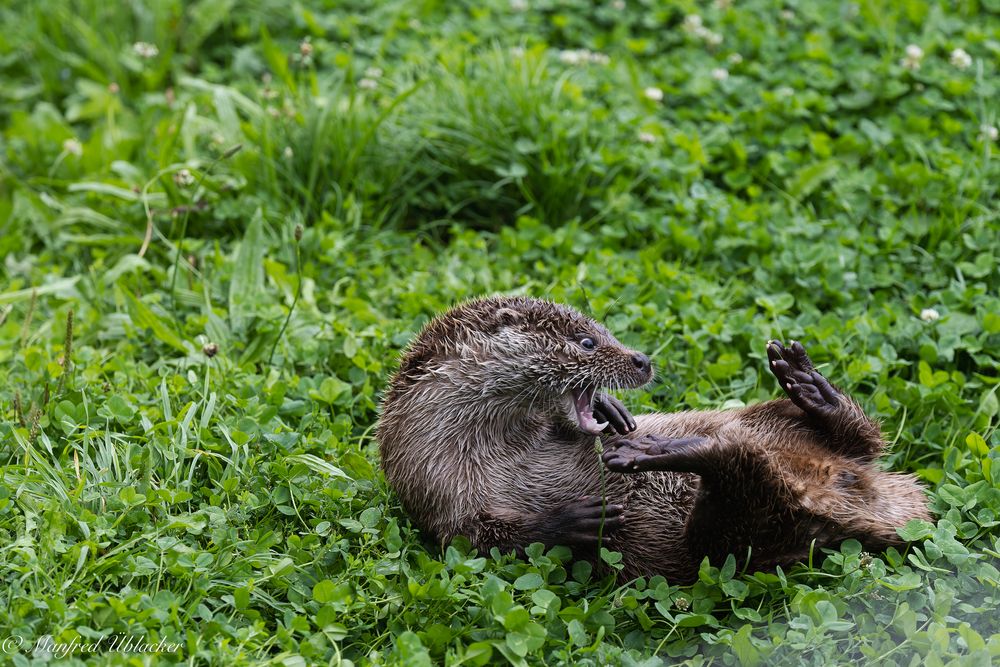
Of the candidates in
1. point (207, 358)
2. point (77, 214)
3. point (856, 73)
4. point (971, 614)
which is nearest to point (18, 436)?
point (207, 358)

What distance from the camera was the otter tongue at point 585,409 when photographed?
398 centimetres

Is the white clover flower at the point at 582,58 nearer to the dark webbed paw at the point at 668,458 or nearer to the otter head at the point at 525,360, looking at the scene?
the otter head at the point at 525,360

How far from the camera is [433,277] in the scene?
550 cm

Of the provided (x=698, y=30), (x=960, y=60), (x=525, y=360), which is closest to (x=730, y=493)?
(x=525, y=360)

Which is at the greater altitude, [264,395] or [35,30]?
[35,30]

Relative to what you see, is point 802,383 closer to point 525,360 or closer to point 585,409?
point 585,409

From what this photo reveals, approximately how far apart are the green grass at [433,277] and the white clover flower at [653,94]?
0.22 feet

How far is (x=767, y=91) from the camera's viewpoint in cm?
659

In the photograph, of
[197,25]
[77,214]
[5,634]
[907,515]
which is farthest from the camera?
[197,25]

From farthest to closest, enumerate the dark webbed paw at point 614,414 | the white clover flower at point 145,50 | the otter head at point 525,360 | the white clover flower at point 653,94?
the white clover flower at point 145,50
the white clover flower at point 653,94
the dark webbed paw at point 614,414
the otter head at point 525,360

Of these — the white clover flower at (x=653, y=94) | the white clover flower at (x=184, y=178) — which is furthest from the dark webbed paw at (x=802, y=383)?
the white clover flower at (x=184, y=178)

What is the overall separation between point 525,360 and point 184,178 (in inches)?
103

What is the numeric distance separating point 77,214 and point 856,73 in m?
4.62

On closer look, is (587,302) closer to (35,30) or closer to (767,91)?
(767,91)
